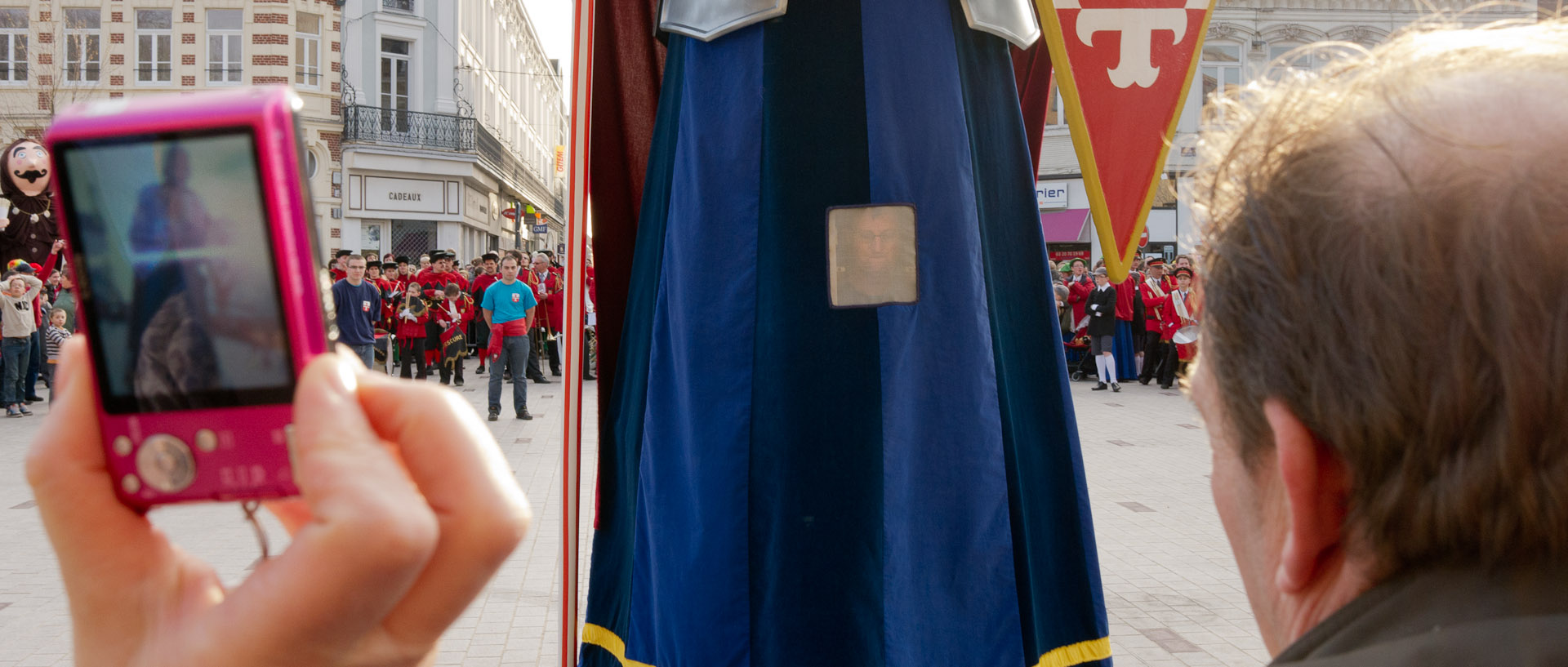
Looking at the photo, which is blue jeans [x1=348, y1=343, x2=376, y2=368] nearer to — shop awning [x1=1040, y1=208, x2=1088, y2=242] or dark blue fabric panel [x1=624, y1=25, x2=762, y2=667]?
dark blue fabric panel [x1=624, y1=25, x2=762, y2=667]

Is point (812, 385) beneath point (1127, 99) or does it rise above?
beneath

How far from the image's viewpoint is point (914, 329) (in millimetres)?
2242

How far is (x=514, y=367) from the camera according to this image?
10.8 metres

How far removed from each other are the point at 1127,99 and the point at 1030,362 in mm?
874

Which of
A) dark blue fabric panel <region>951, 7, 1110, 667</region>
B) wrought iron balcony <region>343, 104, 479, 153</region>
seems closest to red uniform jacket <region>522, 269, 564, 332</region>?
dark blue fabric panel <region>951, 7, 1110, 667</region>

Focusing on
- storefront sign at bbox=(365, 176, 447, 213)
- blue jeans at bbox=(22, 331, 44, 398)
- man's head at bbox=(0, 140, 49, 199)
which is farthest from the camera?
storefront sign at bbox=(365, 176, 447, 213)

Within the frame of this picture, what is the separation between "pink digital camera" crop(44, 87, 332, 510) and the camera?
0.56 m

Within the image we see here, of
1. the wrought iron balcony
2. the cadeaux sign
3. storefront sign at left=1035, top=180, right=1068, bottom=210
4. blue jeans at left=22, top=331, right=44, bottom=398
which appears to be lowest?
blue jeans at left=22, top=331, right=44, bottom=398

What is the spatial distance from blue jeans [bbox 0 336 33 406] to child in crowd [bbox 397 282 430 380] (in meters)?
3.98

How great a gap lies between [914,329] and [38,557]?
200 inches

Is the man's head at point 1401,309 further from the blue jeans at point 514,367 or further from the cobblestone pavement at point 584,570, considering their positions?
the blue jeans at point 514,367

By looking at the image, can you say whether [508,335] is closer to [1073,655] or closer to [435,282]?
[435,282]

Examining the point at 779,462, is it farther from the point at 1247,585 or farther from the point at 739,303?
the point at 1247,585

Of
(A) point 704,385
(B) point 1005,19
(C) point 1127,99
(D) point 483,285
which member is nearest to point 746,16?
(B) point 1005,19
